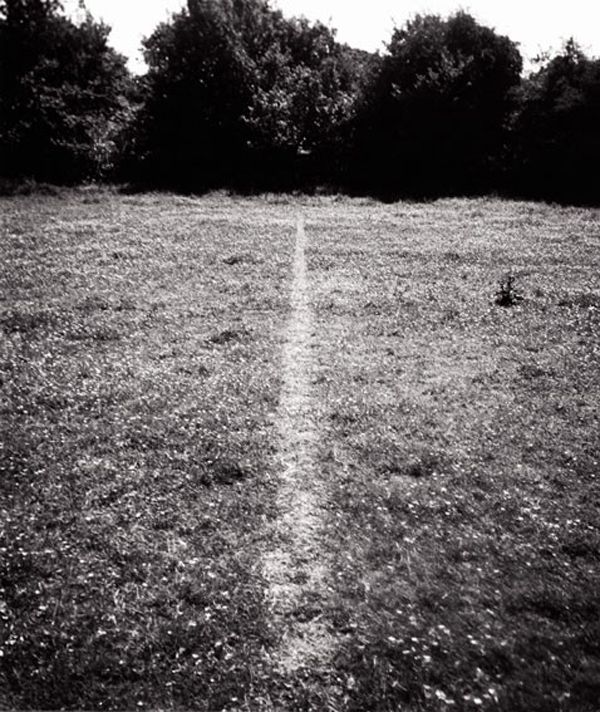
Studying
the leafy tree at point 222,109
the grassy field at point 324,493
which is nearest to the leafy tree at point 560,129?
the leafy tree at point 222,109

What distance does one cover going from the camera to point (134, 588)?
6.47 metres

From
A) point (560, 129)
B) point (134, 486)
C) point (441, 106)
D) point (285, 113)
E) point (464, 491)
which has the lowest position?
point (134, 486)

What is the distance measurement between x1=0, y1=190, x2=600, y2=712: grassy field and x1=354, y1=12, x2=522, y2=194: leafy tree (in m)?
28.2

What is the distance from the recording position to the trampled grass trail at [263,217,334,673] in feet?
19.2

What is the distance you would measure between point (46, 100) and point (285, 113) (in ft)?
61.5

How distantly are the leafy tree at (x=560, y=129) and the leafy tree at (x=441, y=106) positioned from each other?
6.38 ft

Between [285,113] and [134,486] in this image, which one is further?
[285,113]

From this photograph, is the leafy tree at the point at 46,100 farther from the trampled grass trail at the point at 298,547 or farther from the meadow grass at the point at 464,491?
the trampled grass trail at the point at 298,547

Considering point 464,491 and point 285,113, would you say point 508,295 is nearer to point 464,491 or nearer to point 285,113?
point 464,491

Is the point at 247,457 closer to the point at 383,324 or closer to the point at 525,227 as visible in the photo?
the point at 383,324

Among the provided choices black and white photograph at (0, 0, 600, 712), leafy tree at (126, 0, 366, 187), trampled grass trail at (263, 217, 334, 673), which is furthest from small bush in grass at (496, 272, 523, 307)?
leafy tree at (126, 0, 366, 187)

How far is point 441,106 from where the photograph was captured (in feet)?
139

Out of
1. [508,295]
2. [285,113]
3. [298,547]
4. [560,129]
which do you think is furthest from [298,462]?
[560,129]

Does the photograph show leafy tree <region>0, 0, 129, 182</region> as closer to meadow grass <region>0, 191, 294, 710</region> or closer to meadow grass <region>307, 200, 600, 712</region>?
meadow grass <region>0, 191, 294, 710</region>
